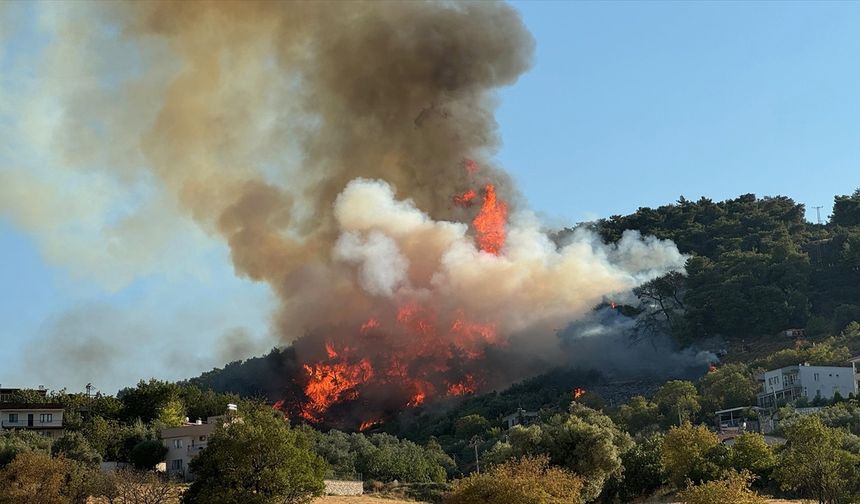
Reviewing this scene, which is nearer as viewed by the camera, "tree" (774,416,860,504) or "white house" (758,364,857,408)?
"tree" (774,416,860,504)

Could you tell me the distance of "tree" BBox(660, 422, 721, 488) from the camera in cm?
7144

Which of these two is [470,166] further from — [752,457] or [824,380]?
[752,457]

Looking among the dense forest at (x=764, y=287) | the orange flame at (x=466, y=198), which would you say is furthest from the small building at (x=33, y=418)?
the dense forest at (x=764, y=287)

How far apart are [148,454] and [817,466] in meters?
47.1

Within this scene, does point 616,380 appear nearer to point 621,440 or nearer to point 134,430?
point 621,440

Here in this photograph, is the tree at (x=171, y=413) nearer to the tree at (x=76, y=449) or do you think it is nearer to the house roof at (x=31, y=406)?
the house roof at (x=31, y=406)

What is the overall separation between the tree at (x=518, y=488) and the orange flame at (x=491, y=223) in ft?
227

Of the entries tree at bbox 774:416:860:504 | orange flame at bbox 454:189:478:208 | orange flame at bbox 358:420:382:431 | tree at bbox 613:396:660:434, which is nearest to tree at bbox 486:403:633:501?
tree at bbox 774:416:860:504

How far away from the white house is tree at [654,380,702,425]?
699 cm

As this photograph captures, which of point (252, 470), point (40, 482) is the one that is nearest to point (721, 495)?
point (252, 470)

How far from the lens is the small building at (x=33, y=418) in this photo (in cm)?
9475

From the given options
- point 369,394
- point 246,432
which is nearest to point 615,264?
point 369,394

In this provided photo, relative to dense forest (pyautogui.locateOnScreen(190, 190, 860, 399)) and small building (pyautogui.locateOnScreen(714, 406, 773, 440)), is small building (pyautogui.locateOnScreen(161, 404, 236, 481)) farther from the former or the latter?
dense forest (pyautogui.locateOnScreen(190, 190, 860, 399))

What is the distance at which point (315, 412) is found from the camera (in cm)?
12619
